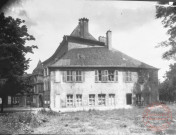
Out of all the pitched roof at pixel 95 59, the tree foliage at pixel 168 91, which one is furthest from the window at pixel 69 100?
the tree foliage at pixel 168 91

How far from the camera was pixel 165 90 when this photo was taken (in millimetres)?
22500

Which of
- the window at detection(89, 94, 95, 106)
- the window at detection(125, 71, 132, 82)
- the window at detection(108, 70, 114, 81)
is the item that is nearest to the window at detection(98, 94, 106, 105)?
the window at detection(89, 94, 95, 106)

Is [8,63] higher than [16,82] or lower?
higher

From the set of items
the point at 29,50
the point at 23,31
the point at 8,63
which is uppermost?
the point at 23,31

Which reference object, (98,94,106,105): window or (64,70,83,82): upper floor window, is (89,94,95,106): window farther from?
(64,70,83,82): upper floor window

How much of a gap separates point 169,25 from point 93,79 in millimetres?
10291

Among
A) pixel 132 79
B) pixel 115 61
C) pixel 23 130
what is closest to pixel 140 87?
pixel 132 79

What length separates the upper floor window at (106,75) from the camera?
19.1 m

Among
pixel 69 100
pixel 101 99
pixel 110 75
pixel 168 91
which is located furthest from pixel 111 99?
pixel 168 91

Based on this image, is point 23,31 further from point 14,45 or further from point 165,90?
point 165,90

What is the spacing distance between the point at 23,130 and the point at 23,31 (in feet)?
12.5

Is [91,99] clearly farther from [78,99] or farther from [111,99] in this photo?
[111,99]

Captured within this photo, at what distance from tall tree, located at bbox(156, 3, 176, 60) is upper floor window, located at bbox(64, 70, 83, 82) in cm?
857

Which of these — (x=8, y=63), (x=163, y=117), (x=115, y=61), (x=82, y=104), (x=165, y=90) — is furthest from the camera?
(x=165, y=90)
